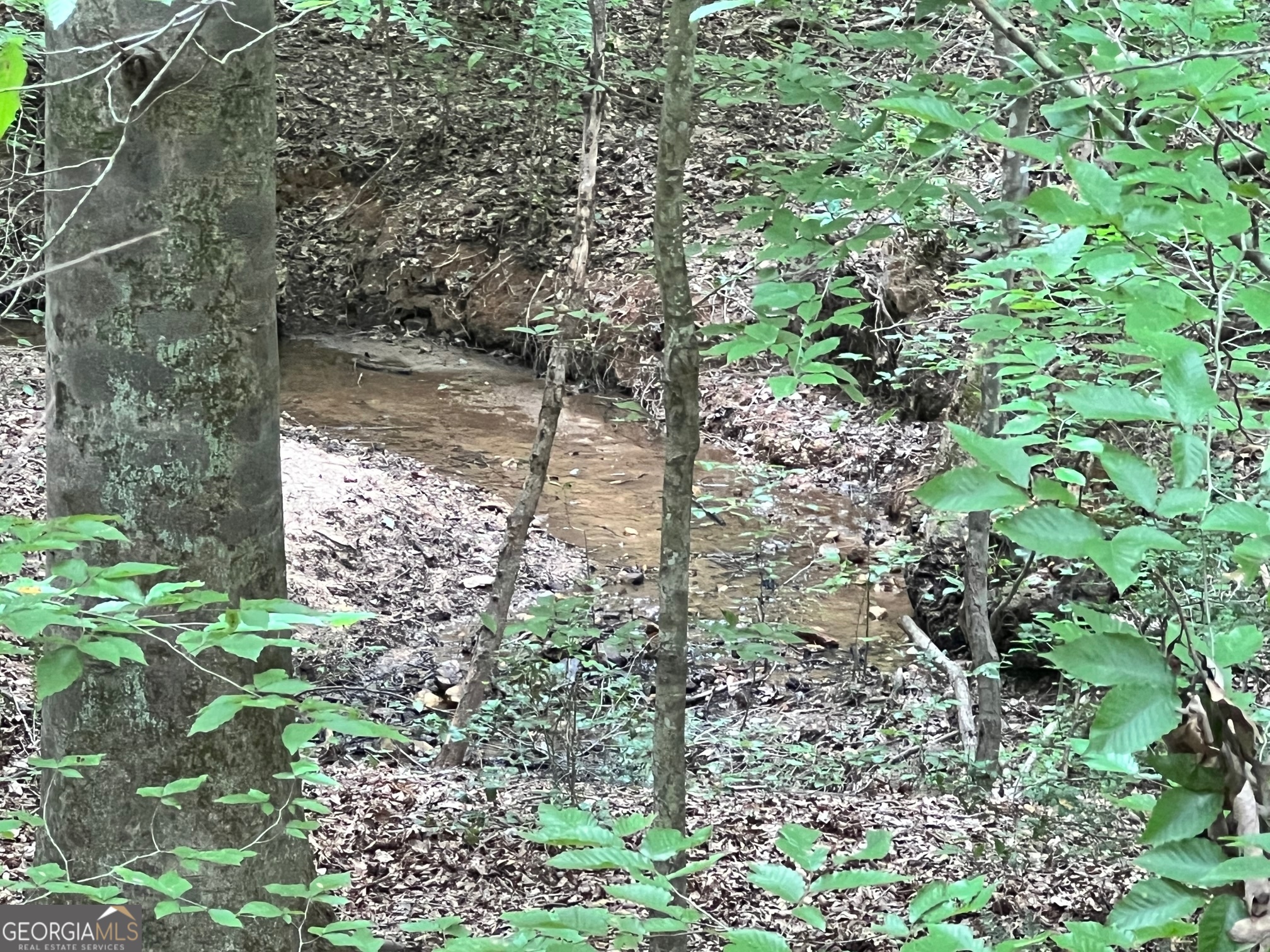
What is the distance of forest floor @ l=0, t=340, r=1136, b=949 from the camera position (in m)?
3.81

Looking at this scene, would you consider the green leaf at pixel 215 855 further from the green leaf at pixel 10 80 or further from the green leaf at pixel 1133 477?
the green leaf at pixel 1133 477

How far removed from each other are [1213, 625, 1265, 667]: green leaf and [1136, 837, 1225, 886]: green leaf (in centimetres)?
21

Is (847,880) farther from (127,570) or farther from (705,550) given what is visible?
(705,550)

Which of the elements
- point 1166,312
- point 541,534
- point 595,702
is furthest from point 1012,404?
point 541,534

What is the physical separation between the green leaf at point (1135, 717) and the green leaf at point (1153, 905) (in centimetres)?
17

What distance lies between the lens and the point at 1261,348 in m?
2.46

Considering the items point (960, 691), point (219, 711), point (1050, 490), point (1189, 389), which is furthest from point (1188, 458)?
point (960, 691)

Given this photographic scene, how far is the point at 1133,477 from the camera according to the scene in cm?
113

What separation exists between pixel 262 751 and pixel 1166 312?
6.82ft

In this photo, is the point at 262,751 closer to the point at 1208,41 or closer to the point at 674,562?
the point at 674,562

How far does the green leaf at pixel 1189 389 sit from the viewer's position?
1.17 meters

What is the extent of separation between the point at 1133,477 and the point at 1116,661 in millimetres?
194

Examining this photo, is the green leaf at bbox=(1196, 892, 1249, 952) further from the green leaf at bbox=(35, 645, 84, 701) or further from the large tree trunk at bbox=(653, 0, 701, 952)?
the large tree trunk at bbox=(653, 0, 701, 952)

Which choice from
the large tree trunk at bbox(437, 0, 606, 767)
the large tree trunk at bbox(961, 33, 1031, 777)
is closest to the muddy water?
the large tree trunk at bbox(437, 0, 606, 767)
